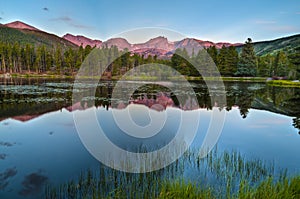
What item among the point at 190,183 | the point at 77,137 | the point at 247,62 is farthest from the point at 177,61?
the point at 190,183

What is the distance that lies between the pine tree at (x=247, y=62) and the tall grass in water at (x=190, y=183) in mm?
48503

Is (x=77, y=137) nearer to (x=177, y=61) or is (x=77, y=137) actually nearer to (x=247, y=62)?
(x=247, y=62)

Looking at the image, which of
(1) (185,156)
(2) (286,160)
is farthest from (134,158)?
(2) (286,160)

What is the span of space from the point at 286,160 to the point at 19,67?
7723cm

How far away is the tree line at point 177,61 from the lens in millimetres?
52094

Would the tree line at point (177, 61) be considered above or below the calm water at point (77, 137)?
above

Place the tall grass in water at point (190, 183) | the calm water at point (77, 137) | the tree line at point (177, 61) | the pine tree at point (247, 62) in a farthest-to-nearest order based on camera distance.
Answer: the tree line at point (177, 61) < the pine tree at point (247, 62) < the calm water at point (77, 137) < the tall grass in water at point (190, 183)

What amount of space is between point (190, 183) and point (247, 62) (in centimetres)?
5170

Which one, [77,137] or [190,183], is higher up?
[190,183]

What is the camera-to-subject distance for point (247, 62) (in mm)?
50938

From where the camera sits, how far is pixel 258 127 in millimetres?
12695

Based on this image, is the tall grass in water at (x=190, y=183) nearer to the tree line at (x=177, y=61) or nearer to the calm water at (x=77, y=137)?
the calm water at (x=77, y=137)

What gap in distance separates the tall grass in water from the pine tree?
4850 centimetres

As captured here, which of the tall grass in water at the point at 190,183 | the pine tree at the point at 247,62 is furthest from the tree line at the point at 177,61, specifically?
the tall grass in water at the point at 190,183
